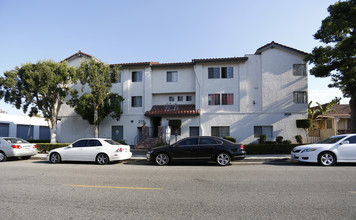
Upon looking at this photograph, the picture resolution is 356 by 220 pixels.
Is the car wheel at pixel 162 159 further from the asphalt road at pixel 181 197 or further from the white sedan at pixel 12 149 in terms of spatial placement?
the white sedan at pixel 12 149

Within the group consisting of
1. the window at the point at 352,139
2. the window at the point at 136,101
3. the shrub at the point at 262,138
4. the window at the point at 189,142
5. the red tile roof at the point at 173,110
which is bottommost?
the shrub at the point at 262,138

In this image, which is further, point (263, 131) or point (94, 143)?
point (263, 131)

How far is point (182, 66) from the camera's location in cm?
2083

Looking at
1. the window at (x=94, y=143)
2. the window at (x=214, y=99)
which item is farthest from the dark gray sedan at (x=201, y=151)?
the window at (x=214, y=99)

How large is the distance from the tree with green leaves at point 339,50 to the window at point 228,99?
6713 mm

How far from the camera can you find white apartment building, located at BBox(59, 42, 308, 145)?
19.4 meters

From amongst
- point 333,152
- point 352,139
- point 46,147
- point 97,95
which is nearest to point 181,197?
point 333,152

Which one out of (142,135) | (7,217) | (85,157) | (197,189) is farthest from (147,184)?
(142,135)

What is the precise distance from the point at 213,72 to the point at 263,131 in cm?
706

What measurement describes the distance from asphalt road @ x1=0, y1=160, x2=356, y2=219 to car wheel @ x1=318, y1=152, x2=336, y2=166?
2.32 m

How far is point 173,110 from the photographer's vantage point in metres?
20.1

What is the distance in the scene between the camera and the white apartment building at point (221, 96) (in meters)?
19.4

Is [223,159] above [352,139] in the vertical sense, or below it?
below

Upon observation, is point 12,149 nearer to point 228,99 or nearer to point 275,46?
point 228,99
